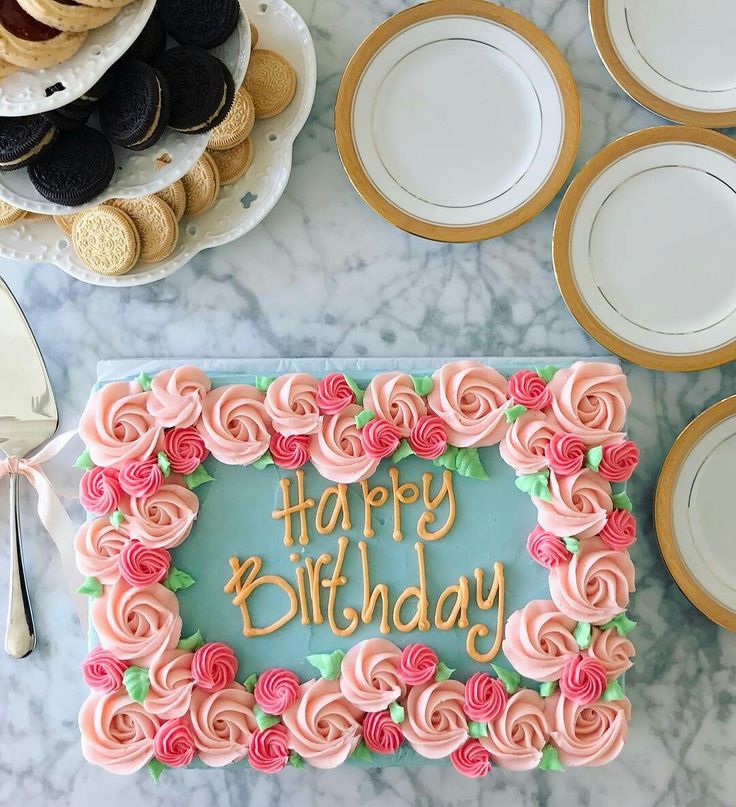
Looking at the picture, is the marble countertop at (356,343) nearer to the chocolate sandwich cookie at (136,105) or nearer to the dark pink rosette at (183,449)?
the dark pink rosette at (183,449)

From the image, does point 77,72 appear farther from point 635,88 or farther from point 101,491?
point 635,88

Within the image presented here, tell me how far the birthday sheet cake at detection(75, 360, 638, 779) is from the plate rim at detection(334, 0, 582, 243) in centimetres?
25

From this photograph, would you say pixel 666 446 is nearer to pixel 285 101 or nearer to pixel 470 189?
pixel 470 189

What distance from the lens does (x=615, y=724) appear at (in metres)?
1.01

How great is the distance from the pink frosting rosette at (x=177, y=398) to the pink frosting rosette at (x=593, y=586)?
52cm

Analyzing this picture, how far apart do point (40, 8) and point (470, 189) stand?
640 mm

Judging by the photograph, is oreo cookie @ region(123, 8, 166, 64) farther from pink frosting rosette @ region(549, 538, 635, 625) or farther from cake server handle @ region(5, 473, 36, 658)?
pink frosting rosette @ region(549, 538, 635, 625)

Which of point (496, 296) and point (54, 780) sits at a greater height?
point (496, 296)

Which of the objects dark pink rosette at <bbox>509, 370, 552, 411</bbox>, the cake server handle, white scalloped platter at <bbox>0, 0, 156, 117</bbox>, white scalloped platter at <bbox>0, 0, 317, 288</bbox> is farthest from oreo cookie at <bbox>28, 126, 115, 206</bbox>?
dark pink rosette at <bbox>509, 370, 552, 411</bbox>

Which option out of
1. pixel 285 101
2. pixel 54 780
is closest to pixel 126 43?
pixel 285 101

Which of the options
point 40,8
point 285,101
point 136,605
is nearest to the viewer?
point 40,8

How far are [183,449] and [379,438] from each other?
255 millimetres

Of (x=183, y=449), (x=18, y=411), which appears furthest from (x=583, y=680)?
(x=18, y=411)

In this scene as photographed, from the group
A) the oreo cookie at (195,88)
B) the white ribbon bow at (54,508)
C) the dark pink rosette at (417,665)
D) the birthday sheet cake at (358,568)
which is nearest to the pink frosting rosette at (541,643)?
the birthday sheet cake at (358,568)
